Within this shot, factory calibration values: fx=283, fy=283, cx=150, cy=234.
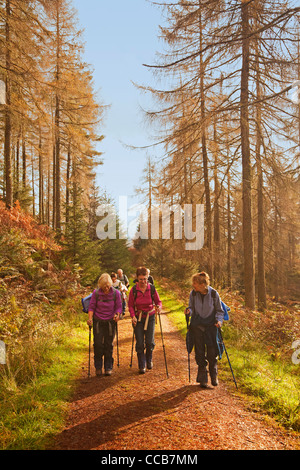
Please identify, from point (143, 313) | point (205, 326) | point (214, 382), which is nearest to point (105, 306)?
point (143, 313)

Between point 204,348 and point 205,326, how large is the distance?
402 mm

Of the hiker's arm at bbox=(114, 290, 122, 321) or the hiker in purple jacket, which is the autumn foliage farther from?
the hiker's arm at bbox=(114, 290, 122, 321)

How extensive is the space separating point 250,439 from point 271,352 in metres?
4.09

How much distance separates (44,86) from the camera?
1060 cm

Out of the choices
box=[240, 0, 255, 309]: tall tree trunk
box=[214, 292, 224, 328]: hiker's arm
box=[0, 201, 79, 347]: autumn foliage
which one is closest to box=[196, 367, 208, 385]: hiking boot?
box=[214, 292, 224, 328]: hiker's arm

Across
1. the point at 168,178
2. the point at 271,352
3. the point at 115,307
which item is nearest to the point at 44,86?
the point at 168,178

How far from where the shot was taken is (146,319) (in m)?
5.68

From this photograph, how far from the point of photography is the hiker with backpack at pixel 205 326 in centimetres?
503

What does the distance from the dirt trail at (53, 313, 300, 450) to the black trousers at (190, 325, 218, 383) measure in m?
0.27

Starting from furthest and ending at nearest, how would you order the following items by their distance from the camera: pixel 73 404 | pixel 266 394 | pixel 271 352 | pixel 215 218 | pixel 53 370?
pixel 215 218
pixel 271 352
pixel 53 370
pixel 266 394
pixel 73 404

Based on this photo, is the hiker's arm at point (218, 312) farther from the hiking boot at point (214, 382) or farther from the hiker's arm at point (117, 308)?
the hiker's arm at point (117, 308)

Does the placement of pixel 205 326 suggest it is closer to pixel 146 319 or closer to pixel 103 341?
pixel 146 319

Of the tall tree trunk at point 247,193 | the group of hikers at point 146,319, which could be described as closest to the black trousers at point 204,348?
the group of hikers at point 146,319
